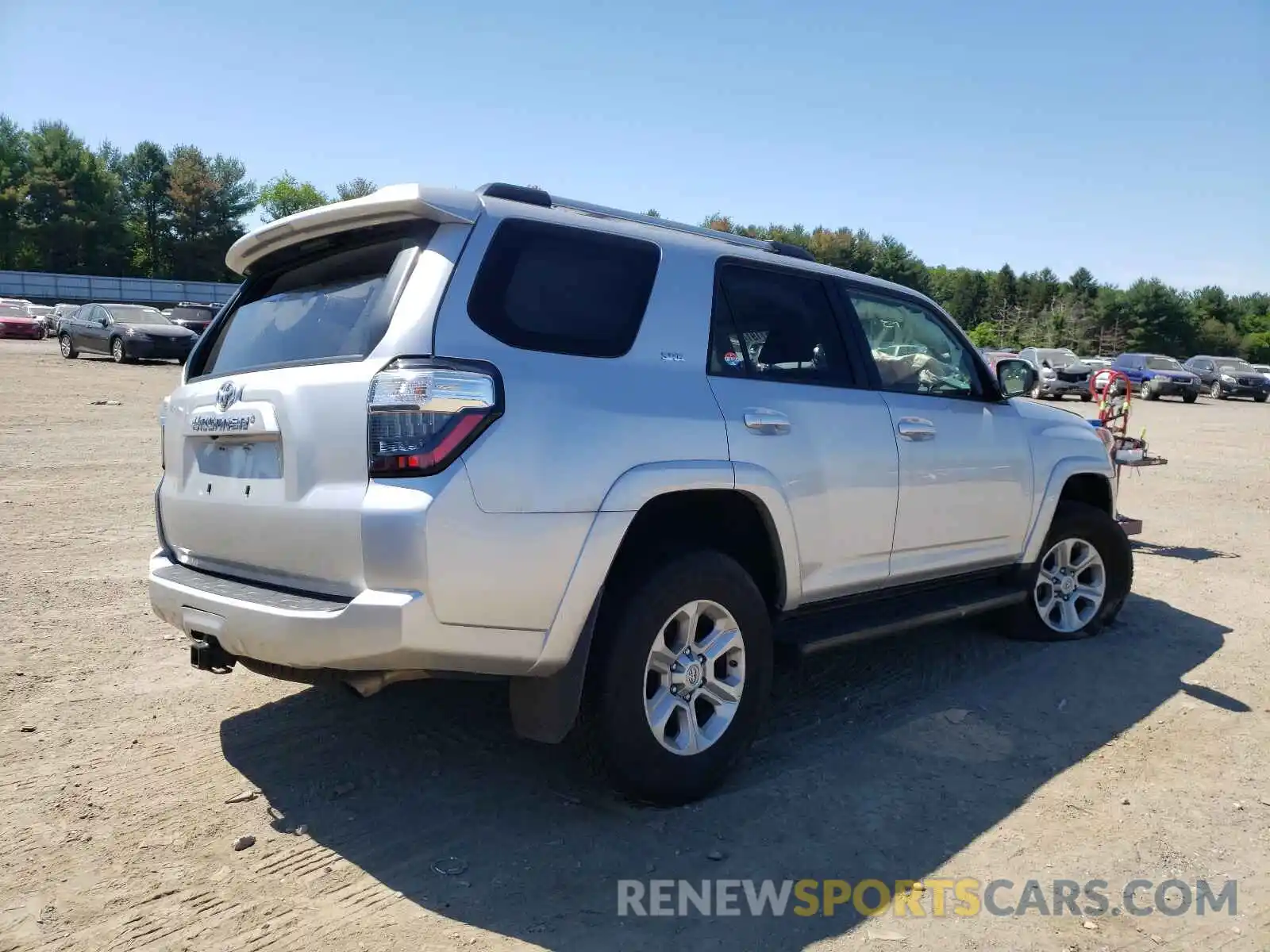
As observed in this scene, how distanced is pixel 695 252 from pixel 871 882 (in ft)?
7.67

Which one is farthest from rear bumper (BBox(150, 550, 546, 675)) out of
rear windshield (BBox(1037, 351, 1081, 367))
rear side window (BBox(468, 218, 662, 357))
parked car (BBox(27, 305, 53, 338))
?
parked car (BBox(27, 305, 53, 338))

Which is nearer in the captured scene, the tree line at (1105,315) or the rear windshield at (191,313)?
the rear windshield at (191,313)

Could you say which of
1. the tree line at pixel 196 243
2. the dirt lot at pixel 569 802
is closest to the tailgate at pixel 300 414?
the dirt lot at pixel 569 802

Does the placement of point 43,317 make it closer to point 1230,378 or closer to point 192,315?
point 192,315

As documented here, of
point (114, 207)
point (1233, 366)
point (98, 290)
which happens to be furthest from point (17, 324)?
point (1233, 366)

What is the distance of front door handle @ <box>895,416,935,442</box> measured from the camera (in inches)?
167

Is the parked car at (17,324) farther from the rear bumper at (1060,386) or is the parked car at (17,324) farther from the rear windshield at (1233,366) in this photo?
the rear windshield at (1233,366)

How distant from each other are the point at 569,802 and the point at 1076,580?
3.68m

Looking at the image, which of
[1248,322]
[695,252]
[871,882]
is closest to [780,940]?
[871,882]

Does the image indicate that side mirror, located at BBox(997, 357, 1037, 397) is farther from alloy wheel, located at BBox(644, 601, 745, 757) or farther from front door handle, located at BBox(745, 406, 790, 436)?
alloy wheel, located at BBox(644, 601, 745, 757)

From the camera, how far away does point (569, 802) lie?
3449 millimetres

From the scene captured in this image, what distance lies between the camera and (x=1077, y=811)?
349 centimetres

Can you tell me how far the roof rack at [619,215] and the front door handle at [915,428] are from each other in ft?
2.84

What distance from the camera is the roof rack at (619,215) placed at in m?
3.33
